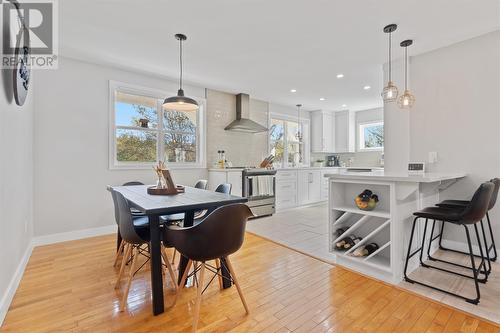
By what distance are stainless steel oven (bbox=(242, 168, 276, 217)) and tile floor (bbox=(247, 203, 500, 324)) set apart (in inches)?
8.6

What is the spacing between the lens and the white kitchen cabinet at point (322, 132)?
6957mm

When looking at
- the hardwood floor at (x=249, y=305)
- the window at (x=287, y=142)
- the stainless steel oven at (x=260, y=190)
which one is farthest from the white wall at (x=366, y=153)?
the hardwood floor at (x=249, y=305)

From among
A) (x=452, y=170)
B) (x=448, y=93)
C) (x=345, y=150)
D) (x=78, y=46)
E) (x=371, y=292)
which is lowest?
(x=371, y=292)

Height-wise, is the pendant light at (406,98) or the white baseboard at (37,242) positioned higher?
the pendant light at (406,98)

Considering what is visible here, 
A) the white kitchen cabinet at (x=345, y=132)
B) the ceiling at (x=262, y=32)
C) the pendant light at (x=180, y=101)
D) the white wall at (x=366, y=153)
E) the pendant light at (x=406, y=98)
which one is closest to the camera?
the ceiling at (x=262, y=32)

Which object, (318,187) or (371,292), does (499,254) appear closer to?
(371,292)

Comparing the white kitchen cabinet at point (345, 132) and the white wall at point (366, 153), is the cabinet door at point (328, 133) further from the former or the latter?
the white wall at point (366, 153)

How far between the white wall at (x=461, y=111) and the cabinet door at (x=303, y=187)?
273cm

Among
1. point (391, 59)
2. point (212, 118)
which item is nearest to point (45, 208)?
point (212, 118)

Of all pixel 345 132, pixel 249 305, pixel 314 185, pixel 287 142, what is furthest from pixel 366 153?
pixel 249 305

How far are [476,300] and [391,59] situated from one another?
119 inches

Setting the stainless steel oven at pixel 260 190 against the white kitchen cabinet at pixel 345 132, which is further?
the white kitchen cabinet at pixel 345 132

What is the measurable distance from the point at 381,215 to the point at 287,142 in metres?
4.56

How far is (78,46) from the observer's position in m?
3.07
